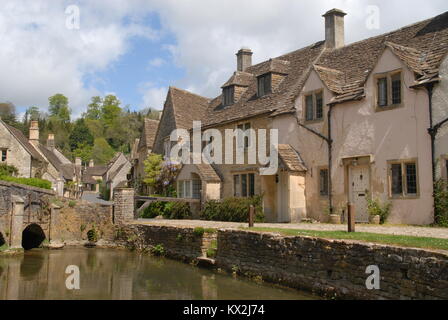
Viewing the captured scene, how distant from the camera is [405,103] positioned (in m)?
17.8

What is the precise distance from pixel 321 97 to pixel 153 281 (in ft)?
39.9

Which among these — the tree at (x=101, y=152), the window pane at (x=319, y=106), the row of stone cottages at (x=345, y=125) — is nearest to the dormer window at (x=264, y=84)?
the row of stone cottages at (x=345, y=125)

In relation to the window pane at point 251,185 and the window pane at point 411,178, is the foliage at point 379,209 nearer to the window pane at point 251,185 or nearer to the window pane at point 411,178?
the window pane at point 411,178

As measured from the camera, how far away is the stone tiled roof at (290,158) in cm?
2120

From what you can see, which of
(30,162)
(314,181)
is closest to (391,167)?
(314,181)

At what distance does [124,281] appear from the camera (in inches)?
576

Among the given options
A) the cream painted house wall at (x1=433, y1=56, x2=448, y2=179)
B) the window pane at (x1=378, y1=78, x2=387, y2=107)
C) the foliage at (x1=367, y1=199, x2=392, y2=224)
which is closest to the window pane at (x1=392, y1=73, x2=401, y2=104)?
the window pane at (x1=378, y1=78, x2=387, y2=107)

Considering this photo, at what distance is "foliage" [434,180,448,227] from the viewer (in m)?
16.3

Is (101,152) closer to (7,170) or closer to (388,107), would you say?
(7,170)

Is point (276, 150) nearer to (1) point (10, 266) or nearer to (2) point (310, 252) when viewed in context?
(2) point (310, 252)

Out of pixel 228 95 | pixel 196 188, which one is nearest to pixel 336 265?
pixel 196 188

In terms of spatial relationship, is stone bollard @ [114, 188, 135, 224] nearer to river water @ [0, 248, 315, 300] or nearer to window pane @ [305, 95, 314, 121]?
river water @ [0, 248, 315, 300]

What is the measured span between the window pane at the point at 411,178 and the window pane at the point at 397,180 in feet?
0.92

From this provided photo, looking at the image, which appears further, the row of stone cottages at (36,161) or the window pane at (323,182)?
the row of stone cottages at (36,161)
